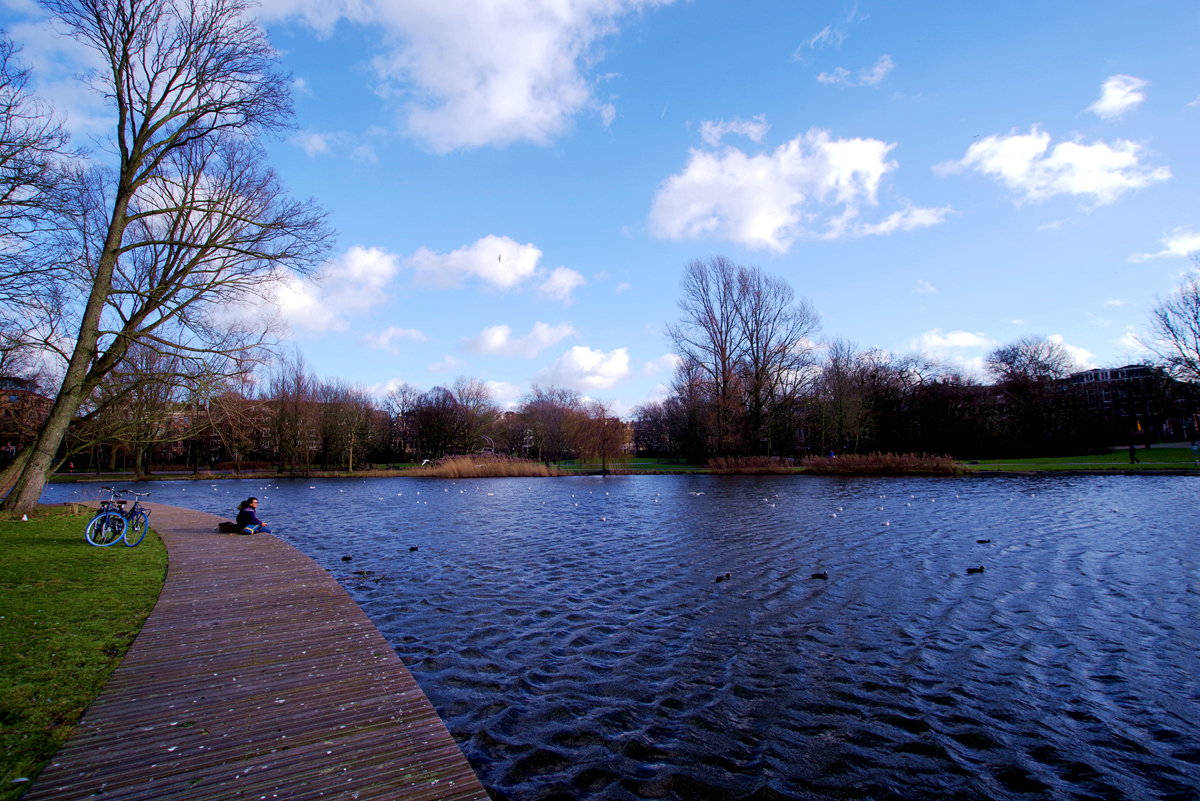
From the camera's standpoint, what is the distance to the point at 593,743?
4797 millimetres

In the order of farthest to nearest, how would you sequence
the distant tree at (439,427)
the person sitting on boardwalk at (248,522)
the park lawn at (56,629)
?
the distant tree at (439,427) → the person sitting on boardwalk at (248,522) → the park lawn at (56,629)

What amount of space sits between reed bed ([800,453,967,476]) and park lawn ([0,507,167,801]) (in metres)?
35.1

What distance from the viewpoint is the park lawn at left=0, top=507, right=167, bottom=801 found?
3801mm

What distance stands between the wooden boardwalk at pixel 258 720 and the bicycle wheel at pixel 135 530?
5.98 meters

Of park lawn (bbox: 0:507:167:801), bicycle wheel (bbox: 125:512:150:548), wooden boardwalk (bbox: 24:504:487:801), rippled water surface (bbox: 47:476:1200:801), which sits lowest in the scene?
rippled water surface (bbox: 47:476:1200:801)

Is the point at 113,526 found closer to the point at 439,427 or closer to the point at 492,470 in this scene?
the point at 492,470

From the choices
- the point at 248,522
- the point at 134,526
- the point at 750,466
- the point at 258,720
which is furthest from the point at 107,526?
the point at 750,466

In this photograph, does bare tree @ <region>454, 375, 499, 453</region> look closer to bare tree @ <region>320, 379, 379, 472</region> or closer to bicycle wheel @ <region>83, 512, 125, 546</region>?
bare tree @ <region>320, 379, 379, 472</region>

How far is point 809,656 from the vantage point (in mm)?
6586

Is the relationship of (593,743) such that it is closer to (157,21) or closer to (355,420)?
(157,21)

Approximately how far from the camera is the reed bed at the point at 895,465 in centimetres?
3478

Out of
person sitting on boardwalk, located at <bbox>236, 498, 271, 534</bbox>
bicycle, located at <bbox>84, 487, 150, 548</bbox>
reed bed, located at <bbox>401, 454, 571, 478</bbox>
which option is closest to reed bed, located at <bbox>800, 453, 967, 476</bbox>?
reed bed, located at <bbox>401, 454, 571, 478</bbox>

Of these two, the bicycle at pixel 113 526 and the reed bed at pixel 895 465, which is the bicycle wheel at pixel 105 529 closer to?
the bicycle at pixel 113 526

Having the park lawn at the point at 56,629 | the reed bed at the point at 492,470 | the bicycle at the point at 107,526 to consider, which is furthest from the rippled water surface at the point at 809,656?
the reed bed at the point at 492,470
